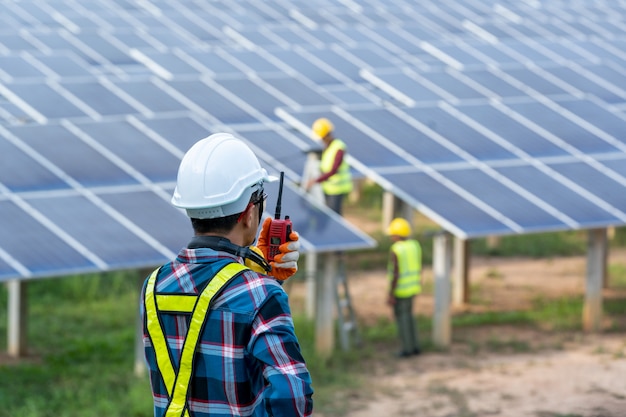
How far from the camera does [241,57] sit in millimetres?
18453

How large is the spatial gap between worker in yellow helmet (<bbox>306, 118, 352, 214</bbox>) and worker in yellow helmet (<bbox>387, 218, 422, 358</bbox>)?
114 centimetres

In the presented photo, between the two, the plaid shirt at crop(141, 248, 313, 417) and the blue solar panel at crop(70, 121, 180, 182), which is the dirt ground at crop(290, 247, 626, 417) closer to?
the blue solar panel at crop(70, 121, 180, 182)

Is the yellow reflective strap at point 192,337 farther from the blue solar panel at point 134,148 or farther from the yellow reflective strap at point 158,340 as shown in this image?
the blue solar panel at point 134,148

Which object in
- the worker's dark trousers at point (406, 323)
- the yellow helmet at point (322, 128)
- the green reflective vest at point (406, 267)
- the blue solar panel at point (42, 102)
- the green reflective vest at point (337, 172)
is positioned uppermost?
the blue solar panel at point (42, 102)

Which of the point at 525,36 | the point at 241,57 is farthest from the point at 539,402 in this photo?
the point at 525,36

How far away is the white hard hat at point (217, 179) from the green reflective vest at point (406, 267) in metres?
8.66

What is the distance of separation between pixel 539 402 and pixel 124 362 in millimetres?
4228

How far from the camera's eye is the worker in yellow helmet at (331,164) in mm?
12773

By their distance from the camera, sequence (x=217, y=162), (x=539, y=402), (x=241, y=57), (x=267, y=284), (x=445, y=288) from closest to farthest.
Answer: (x=267, y=284), (x=217, y=162), (x=539, y=402), (x=445, y=288), (x=241, y=57)

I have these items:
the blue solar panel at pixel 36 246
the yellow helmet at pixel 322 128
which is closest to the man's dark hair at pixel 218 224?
the blue solar panel at pixel 36 246

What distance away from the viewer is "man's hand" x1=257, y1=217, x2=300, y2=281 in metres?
3.47

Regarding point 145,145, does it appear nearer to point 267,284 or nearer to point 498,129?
point 498,129

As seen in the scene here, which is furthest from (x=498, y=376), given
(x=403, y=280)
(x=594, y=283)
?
(x=594, y=283)

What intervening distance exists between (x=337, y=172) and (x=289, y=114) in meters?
1.28
